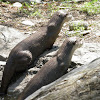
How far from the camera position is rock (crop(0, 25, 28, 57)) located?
4.92m

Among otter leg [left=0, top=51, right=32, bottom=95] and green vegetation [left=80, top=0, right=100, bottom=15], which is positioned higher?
green vegetation [left=80, top=0, right=100, bottom=15]

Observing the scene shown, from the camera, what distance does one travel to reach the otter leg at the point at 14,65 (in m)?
4.27

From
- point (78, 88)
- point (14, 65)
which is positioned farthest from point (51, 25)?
point (78, 88)

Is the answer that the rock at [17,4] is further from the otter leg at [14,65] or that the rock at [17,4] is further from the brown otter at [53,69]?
the brown otter at [53,69]

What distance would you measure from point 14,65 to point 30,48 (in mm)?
437

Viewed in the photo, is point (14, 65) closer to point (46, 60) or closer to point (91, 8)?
point (46, 60)

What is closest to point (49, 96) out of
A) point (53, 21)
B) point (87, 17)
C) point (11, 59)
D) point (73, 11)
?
point (11, 59)

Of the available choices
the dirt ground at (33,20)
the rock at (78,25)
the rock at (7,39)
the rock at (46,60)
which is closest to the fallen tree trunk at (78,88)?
the rock at (46,60)

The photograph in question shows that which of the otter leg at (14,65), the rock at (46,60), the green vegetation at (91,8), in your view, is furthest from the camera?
the green vegetation at (91,8)

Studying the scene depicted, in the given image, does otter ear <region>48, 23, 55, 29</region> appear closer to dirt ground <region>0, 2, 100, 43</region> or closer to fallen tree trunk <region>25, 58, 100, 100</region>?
dirt ground <region>0, 2, 100, 43</region>

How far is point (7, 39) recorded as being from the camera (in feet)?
17.1

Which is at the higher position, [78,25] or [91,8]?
[91,8]

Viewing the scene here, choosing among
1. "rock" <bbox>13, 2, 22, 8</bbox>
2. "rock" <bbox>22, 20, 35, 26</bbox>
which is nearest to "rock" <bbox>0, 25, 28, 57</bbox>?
"rock" <bbox>22, 20, 35, 26</bbox>

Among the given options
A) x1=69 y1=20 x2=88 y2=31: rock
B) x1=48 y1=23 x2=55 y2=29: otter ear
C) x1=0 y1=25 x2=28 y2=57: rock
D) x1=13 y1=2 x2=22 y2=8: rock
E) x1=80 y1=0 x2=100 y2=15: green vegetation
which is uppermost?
x1=80 y1=0 x2=100 y2=15: green vegetation
